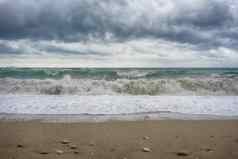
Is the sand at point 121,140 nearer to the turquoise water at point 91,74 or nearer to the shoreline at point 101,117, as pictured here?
the shoreline at point 101,117

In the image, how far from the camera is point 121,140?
13.4 ft

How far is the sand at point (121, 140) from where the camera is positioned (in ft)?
11.3

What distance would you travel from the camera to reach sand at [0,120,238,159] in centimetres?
345

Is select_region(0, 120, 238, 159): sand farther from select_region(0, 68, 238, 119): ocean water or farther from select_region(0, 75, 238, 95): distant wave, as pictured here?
select_region(0, 75, 238, 95): distant wave

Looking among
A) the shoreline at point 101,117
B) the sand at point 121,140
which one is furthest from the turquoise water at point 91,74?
the sand at point 121,140

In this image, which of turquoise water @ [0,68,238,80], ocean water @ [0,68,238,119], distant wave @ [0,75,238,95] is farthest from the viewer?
turquoise water @ [0,68,238,80]

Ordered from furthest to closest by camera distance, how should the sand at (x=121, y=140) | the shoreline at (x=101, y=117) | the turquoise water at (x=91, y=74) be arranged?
the turquoise water at (x=91, y=74), the shoreline at (x=101, y=117), the sand at (x=121, y=140)

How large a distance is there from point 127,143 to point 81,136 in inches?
35.2

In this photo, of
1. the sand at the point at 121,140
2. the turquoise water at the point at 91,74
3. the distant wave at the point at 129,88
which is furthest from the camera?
the turquoise water at the point at 91,74

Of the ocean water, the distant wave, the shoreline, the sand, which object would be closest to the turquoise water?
the distant wave

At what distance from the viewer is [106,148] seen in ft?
12.1

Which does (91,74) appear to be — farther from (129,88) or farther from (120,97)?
(120,97)

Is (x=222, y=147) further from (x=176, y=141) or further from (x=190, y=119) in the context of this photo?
(x=190, y=119)

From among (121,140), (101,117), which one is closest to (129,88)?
(101,117)
